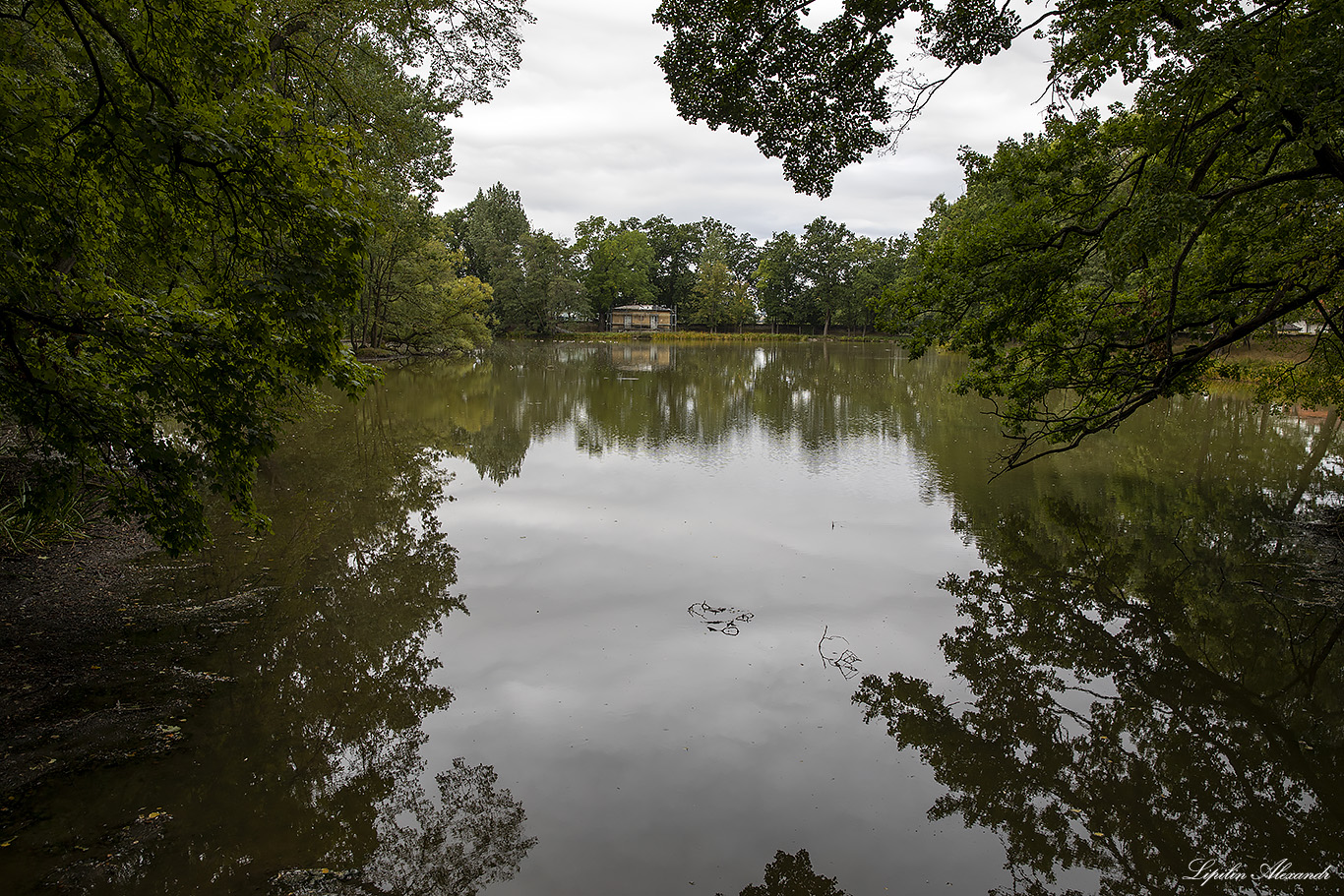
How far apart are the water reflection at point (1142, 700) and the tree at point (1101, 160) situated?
195cm

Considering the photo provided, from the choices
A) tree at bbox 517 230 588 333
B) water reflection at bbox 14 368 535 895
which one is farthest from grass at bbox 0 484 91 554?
tree at bbox 517 230 588 333

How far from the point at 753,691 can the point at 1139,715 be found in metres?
3.03

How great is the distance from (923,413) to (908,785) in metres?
18.1

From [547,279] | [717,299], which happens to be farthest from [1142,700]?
[717,299]

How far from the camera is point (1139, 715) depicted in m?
5.47

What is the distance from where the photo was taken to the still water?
399cm

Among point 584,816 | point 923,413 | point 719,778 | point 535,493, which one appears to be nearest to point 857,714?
point 719,778

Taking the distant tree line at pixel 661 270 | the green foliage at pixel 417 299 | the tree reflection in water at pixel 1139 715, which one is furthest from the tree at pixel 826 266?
the tree reflection in water at pixel 1139 715

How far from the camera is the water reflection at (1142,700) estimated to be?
4.16 meters

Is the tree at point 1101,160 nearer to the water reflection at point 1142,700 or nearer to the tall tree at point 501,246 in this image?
the water reflection at point 1142,700

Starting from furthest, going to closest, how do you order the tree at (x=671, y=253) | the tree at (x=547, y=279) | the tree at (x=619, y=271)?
1. the tree at (x=671, y=253)
2. the tree at (x=619, y=271)
3. the tree at (x=547, y=279)

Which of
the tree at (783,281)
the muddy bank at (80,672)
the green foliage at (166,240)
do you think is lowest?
the muddy bank at (80,672)

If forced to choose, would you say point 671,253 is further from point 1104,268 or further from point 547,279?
point 1104,268

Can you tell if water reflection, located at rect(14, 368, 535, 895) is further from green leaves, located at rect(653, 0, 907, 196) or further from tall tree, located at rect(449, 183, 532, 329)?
tall tree, located at rect(449, 183, 532, 329)
